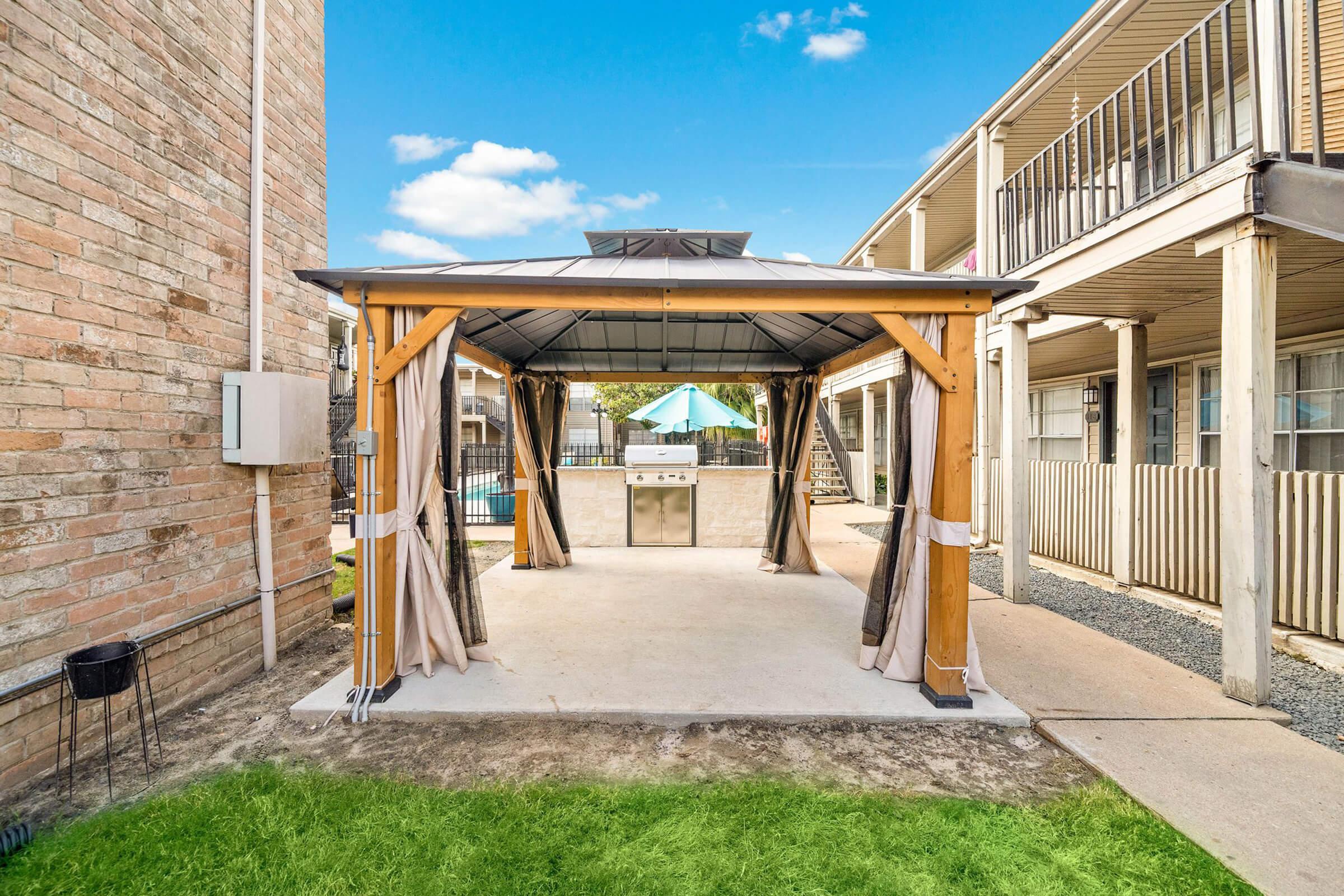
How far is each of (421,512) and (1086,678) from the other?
4.42m

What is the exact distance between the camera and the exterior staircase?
13.2 meters

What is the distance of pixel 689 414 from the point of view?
347 inches

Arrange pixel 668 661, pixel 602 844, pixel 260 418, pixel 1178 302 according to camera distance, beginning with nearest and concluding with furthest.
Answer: pixel 602 844 → pixel 260 418 → pixel 668 661 → pixel 1178 302

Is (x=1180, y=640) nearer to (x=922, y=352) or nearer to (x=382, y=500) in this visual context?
(x=922, y=352)

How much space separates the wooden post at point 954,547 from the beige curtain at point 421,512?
2977 millimetres

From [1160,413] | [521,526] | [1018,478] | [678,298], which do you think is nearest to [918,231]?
[1160,413]

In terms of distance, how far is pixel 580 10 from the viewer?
15.5 m

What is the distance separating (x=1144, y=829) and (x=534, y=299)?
3.76 m

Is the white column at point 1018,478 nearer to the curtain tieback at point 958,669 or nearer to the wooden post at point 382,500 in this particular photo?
the curtain tieback at point 958,669

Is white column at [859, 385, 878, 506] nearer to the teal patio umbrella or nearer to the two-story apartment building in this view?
the two-story apartment building

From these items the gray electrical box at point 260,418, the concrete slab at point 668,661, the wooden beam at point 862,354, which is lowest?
the concrete slab at point 668,661

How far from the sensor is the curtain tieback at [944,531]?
326cm

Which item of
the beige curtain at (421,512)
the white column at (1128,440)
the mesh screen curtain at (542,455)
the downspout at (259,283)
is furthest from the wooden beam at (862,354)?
the downspout at (259,283)

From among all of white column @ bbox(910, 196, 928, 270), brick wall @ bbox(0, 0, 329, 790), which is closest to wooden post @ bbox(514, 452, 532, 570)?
brick wall @ bbox(0, 0, 329, 790)
